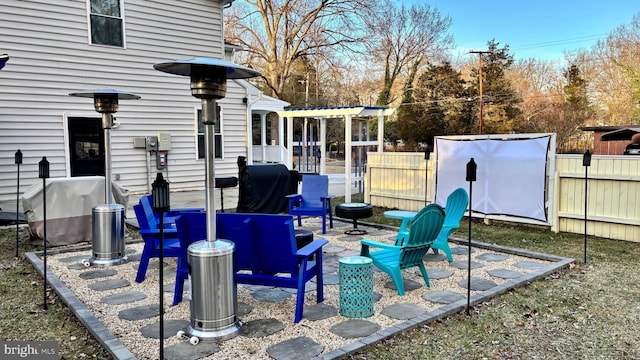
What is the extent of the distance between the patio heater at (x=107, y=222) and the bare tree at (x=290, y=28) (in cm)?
1790

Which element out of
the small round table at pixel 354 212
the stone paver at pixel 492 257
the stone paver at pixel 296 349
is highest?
the small round table at pixel 354 212

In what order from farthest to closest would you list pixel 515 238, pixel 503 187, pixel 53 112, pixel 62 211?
pixel 53 112, pixel 503 187, pixel 515 238, pixel 62 211

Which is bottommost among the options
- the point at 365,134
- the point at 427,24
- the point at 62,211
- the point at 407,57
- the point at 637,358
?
the point at 637,358

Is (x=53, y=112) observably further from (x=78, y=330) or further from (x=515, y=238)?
(x=515, y=238)

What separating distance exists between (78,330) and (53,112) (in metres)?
7.89

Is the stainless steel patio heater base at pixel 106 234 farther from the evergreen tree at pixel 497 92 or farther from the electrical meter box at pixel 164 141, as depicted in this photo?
the evergreen tree at pixel 497 92

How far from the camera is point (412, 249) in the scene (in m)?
4.25

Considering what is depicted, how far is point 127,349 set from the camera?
306 centimetres

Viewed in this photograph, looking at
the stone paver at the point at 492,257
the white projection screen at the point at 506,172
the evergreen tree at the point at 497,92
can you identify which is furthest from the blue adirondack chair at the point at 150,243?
the evergreen tree at the point at 497,92

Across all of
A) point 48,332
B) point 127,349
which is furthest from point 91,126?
point 127,349

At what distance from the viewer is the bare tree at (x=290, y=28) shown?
75.2 ft

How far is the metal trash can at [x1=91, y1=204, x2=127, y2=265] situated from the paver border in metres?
0.57

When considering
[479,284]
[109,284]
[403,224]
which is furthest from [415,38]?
[109,284]

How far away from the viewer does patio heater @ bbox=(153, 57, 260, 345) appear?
10.5 ft
